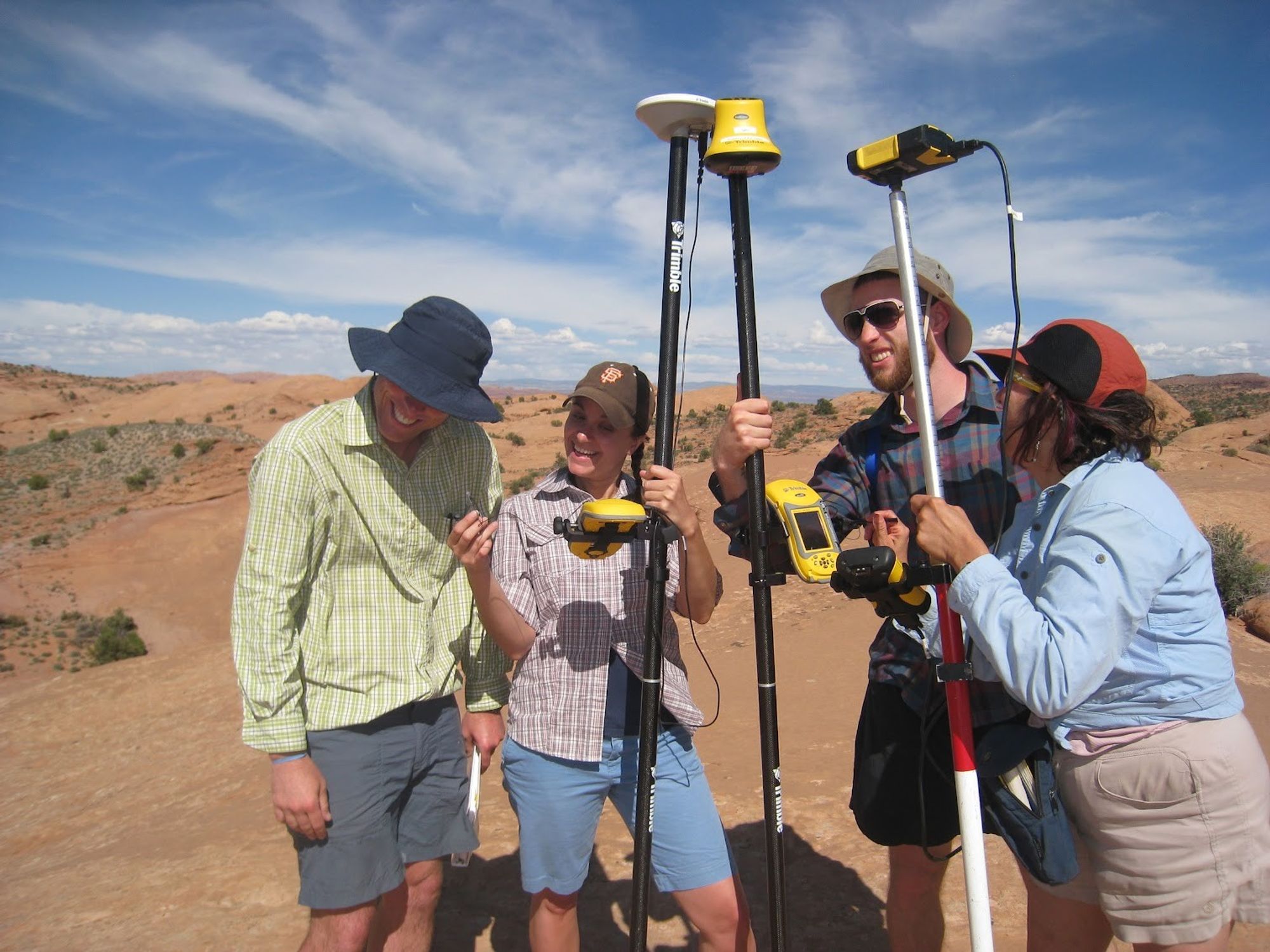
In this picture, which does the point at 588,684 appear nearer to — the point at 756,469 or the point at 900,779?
the point at 756,469

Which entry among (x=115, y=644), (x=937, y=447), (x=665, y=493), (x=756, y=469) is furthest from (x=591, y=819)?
(x=115, y=644)

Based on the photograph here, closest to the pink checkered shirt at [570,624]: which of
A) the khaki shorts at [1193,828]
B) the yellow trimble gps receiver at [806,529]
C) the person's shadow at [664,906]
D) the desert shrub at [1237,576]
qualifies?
the yellow trimble gps receiver at [806,529]

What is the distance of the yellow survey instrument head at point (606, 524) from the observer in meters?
2.11

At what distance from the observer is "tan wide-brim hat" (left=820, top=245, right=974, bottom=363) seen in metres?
2.46

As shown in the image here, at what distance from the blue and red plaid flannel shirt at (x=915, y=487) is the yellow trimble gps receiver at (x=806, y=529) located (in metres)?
0.17

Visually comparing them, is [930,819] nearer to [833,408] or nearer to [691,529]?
[691,529]

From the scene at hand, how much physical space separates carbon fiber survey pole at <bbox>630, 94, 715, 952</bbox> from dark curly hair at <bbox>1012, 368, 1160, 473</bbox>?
870 mm

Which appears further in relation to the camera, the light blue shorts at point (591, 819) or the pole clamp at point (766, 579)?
the light blue shorts at point (591, 819)

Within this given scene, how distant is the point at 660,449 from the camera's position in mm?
2213

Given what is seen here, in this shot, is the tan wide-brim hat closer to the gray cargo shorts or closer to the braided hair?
the braided hair

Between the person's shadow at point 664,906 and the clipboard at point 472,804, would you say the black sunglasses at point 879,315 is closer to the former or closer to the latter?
the clipboard at point 472,804

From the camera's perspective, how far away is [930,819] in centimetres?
252

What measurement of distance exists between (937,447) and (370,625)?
5.45 feet

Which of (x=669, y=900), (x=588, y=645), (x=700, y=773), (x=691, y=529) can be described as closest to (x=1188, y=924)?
(x=700, y=773)
